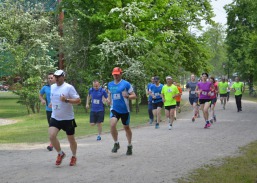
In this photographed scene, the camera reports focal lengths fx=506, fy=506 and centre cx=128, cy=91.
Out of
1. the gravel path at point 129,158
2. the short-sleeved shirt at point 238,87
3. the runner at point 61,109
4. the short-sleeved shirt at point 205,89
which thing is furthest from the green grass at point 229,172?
the short-sleeved shirt at point 238,87

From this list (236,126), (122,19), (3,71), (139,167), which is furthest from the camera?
(3,71)

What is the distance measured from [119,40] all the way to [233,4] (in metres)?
37.3

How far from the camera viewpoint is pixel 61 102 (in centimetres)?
928

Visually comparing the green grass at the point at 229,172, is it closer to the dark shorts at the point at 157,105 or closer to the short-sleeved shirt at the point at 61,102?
the short-sleeved shirt at the point at 61,102

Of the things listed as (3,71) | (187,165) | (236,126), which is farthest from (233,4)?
(187,165)

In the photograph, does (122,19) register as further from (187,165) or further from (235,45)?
(235,45)

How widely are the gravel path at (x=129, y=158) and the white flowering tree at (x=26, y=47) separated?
51.5ft

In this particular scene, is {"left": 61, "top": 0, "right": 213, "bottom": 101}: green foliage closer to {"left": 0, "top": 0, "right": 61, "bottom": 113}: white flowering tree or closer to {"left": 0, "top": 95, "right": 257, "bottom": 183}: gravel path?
{"left": 0, "top": 0, "right": 61, "bottom": 113}: white flowering tree

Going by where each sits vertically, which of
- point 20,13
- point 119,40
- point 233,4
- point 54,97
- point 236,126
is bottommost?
point 236,126

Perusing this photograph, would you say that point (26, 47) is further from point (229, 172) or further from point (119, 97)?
point (229, 172)

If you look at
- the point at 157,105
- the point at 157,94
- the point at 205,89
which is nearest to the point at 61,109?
the point at 205,89

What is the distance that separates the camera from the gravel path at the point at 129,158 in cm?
823

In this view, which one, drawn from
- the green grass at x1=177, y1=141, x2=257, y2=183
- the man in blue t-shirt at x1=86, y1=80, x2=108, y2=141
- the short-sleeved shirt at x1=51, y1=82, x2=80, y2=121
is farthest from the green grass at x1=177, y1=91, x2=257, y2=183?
the man in blue t-shirt at x1=86, y1=80, x2=108, y2=141

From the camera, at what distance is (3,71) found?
31172mm
